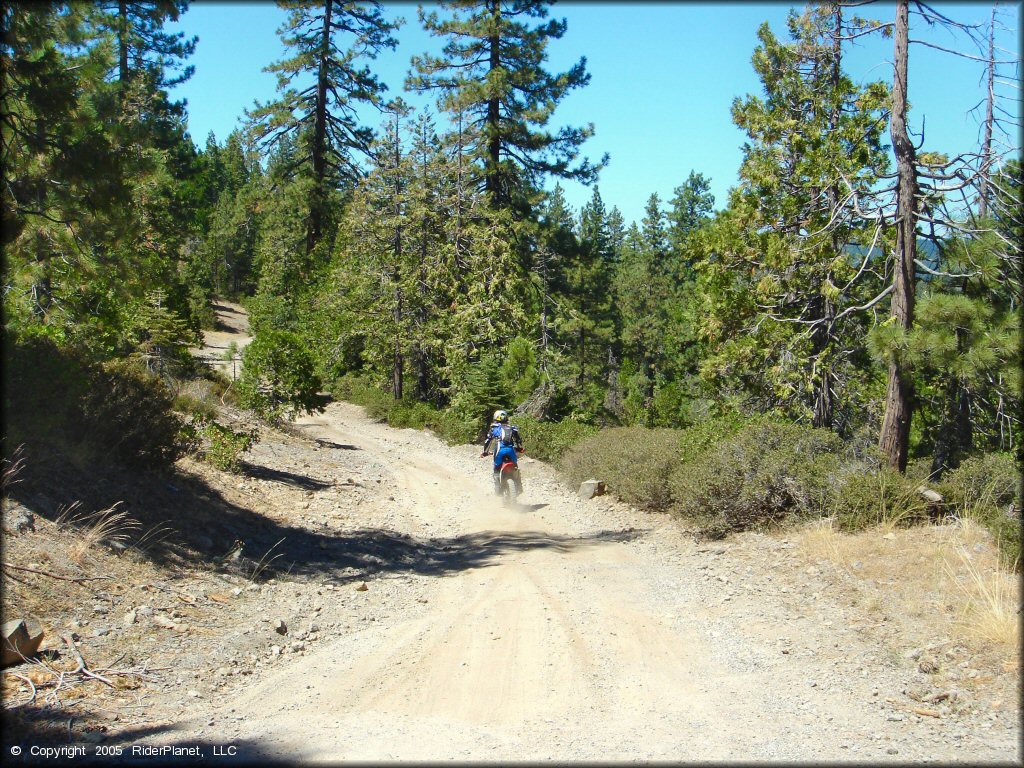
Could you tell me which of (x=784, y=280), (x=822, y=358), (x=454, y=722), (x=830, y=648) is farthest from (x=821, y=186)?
(x=454, y=722)

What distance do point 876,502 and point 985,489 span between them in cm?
144

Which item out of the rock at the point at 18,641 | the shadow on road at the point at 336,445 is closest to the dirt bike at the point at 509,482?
the shadow on road at the point at 336,445

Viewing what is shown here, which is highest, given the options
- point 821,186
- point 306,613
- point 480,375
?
point 821,186

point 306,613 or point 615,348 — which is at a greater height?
point 615,348

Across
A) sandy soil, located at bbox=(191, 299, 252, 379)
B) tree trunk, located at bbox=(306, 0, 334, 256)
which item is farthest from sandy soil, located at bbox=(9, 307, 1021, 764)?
sandy soil, located at bbox=(191, 299, 252, 379)

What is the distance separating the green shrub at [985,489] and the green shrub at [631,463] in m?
4.25

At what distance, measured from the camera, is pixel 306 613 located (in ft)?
26.0

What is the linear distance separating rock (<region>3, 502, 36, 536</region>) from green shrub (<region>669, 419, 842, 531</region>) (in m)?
8.17

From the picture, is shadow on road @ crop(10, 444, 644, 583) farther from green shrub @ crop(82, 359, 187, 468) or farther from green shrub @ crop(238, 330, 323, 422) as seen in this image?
green shrub @ crop(238, 330, 323, 422)

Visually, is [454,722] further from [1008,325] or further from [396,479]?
[396,479]

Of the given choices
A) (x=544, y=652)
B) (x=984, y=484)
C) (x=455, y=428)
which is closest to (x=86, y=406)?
(x=544, y=652)

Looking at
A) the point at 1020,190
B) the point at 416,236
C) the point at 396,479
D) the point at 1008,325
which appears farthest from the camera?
the point at 416,236

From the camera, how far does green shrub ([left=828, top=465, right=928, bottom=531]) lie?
935cm

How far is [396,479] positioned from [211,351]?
29.6 meters
